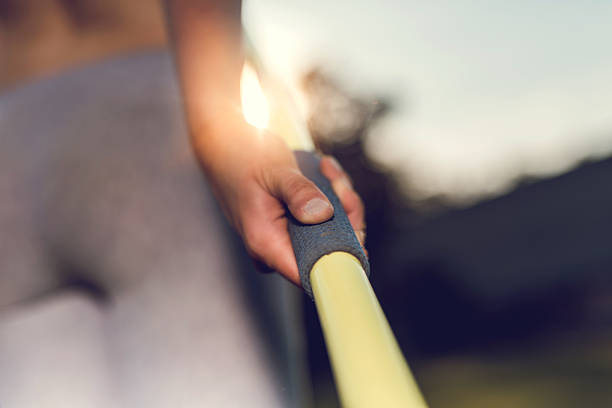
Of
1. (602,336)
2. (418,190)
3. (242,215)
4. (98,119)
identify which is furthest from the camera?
(418,190)

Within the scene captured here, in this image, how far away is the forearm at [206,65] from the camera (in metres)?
0.57

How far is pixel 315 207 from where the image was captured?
Answer: 444 mm

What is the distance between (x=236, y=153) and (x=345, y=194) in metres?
0.13

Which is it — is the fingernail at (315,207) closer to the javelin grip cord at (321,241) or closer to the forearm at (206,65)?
the javelin grip cord at (321,241)

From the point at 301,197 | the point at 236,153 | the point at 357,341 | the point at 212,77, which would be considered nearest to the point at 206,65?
the point at 212,77

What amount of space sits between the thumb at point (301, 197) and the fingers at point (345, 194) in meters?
0.10

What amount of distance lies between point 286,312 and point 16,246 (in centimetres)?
31

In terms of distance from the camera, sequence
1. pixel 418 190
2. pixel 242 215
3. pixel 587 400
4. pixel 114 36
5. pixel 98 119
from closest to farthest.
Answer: pixel 242 215 → pixel 98 119 → pixel 114 36 → pixel 587 400 → pixel 418 190

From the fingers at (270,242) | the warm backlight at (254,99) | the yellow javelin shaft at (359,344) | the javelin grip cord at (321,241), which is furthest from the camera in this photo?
the warm backlight at (254,99)

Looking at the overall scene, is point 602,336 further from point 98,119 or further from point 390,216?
point 98,119

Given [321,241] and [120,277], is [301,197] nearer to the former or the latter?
[321,241]

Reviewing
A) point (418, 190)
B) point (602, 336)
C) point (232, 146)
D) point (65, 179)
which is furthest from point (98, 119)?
point (418, 190)

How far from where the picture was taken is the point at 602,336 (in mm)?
7688

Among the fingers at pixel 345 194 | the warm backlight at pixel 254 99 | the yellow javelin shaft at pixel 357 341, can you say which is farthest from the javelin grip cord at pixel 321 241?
the warm backlight at pixel 254 99
